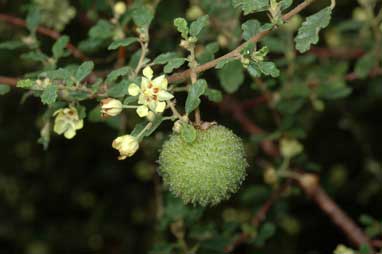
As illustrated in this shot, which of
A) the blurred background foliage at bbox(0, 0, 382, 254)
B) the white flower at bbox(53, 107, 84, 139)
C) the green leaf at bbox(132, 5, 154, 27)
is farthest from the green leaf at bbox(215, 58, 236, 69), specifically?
the blurred background foliage at bbox(0, 0, 382, 254)

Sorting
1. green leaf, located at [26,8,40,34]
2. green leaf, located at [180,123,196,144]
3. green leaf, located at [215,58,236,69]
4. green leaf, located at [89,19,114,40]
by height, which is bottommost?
green leaf, located at [180,123,196,144]

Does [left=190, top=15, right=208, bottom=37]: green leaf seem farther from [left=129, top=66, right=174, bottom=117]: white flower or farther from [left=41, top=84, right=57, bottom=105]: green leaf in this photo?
[left=41, top=84, right=57, bottom=105]: green leaf

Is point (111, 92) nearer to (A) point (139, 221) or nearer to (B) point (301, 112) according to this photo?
(B) point (301, 112)

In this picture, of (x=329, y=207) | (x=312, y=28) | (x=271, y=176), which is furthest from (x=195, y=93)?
A: (x=329, y=207)

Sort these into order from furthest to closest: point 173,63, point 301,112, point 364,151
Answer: point 364,151 < point 301,112 < point 173,63

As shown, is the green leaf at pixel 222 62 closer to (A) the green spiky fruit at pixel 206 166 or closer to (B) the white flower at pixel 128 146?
(A) the green spiky fruit at pixel 206 166

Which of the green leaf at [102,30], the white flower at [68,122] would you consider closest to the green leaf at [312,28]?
the white flower at [68,122]

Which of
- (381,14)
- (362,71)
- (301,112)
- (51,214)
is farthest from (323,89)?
(51,214)
